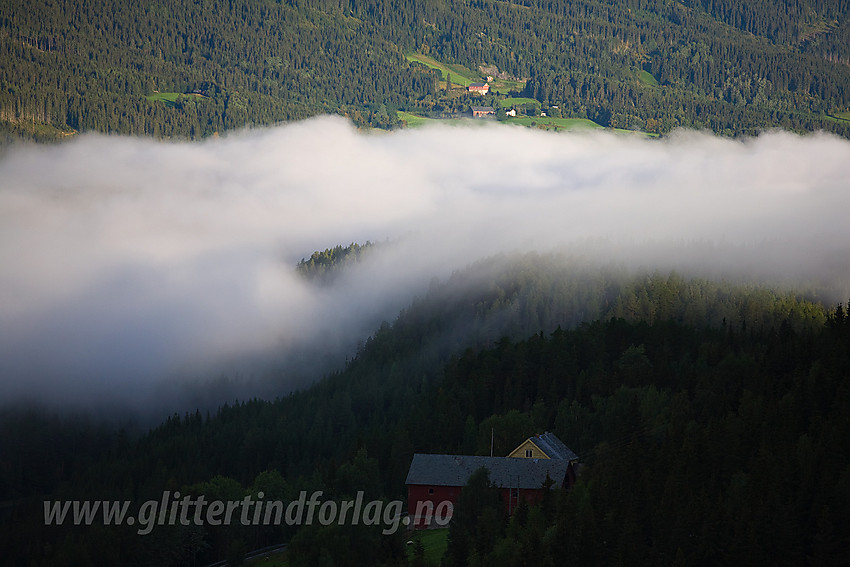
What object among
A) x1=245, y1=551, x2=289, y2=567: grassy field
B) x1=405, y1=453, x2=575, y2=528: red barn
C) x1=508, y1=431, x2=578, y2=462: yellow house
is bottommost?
x1=245, y1=551, x2=289, y2=567: grassy field

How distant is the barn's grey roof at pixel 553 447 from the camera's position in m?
102

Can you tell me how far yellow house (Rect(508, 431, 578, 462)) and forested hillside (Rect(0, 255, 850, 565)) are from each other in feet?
7.75

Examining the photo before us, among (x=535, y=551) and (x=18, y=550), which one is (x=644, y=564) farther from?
(x=18, y=550)

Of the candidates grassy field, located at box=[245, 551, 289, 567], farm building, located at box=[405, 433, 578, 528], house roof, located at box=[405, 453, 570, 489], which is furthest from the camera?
grassy field, located at box=[245, 551, 289, 567]

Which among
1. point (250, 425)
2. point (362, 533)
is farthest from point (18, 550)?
point (362, 533)

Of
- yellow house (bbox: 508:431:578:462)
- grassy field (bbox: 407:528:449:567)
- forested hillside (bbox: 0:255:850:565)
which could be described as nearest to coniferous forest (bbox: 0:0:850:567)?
forested hillside (bbox: 0:255:850:565)

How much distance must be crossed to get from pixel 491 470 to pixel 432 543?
8.40m

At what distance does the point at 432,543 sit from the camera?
9338cm

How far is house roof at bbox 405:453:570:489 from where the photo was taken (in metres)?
96.9

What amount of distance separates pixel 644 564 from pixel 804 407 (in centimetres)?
2146

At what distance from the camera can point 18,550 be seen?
145 meters

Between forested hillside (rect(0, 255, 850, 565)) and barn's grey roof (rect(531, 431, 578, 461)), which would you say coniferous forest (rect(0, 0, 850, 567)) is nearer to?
forested hillside (rect(0, 255, 850, 565))


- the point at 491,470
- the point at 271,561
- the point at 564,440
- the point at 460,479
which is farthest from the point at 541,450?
the point at 271,561

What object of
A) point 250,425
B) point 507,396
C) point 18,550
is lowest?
point 18,550
